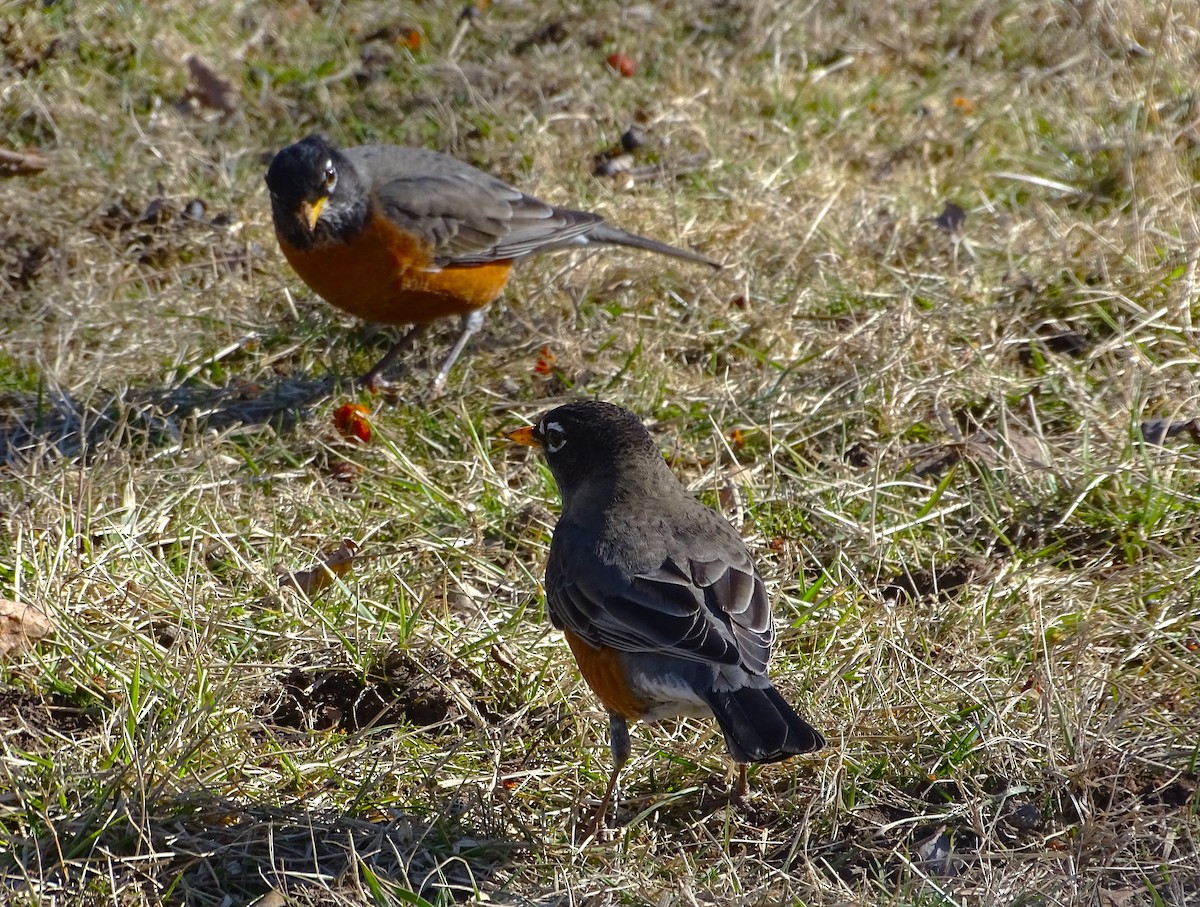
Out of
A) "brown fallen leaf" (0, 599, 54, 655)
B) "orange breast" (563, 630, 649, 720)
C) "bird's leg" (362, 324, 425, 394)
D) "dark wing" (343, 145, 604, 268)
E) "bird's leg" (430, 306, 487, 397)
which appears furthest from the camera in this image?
"dark wing" (343, 145, 604, 268)

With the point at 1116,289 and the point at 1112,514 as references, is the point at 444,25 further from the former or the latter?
the point at 1112,514

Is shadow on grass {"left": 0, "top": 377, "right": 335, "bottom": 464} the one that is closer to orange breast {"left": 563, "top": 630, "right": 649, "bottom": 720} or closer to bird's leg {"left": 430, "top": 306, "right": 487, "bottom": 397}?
bird's leg {"left": 430, "top": 306, "right": 487, "bottom": 397}

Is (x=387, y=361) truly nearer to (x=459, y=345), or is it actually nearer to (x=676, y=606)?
(x=459, y=345)

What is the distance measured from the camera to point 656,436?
4.93 metres

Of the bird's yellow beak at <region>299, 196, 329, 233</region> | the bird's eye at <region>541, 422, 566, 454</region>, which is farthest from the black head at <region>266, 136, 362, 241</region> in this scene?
the bird's eye at <region>541, 422, 566, 454</region>

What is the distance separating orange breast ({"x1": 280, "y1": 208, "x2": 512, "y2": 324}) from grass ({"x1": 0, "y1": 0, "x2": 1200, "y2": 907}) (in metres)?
0.22

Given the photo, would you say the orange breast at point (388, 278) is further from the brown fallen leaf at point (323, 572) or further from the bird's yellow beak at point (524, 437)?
the bird's yellow beak at point (524, 437)

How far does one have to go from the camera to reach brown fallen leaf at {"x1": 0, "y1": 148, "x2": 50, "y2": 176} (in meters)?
6.23

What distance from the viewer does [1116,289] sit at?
17.6 feet

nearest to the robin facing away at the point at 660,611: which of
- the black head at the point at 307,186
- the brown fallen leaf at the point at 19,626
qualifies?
the brown fallen leaf at the point at 19,626

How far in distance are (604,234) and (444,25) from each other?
2.24 meters

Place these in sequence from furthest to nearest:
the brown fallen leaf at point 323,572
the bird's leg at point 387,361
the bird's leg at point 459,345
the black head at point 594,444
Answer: the bird's leg at point 387,361 < the bird's leg at point 459,345 < the brown fallen leaf at point 323,572 < the black head at point 594,444

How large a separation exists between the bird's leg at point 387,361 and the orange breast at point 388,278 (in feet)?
0.27

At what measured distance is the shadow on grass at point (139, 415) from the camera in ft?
15.7
